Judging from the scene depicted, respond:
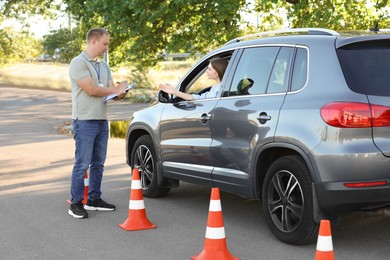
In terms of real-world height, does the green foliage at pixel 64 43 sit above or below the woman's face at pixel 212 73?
below

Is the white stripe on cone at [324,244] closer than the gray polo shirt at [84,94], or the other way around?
the white stripe on cone at [324,244]

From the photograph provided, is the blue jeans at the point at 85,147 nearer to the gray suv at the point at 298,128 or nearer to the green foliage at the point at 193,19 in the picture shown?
the gray suv at the point at 298,128

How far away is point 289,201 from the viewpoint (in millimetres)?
6652

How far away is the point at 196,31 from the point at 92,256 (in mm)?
15294

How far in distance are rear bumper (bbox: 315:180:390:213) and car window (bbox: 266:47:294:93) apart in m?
1.05

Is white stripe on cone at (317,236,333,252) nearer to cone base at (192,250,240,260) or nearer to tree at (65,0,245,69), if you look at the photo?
cone base at (192,250,240,260)

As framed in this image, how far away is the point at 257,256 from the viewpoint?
6387 mm

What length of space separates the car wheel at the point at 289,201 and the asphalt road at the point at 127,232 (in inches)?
5.1

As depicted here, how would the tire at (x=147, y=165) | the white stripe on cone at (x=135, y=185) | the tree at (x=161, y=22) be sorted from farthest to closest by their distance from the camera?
the tree at (x=161, y=22), the tire at (x=147, y=165), the white stripe on cone at (x=135, y=185)

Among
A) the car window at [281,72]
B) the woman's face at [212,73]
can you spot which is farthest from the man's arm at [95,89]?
the car window at [281,72]

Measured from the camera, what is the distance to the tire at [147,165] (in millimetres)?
8984

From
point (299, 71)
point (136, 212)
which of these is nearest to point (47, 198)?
point (136, 212)

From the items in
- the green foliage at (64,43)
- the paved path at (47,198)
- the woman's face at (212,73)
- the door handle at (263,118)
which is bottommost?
the green foliage at (64,43)

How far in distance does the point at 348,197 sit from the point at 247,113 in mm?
1378
